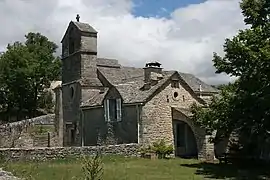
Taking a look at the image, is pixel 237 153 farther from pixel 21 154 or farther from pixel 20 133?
pixel 20 133

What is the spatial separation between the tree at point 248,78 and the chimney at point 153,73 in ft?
21.8

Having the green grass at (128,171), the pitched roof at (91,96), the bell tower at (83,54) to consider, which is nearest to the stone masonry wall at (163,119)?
the green grass at (128,171)

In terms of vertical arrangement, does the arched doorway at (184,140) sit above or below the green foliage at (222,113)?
below

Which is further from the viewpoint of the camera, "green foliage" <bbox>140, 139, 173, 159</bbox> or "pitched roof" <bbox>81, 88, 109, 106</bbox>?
"pitched roof" <bbox>81, 88, 109, 106</bbox>

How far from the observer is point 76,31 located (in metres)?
40.5

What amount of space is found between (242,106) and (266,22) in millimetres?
4475

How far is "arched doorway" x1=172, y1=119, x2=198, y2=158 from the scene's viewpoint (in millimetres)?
32781

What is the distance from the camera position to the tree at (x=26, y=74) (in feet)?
213

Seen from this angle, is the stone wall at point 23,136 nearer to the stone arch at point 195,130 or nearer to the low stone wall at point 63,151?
the low stone wall at point 63,151

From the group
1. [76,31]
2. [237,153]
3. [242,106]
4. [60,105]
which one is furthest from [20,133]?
[242,106]

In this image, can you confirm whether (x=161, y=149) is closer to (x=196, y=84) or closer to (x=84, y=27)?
(x=196, y=84)

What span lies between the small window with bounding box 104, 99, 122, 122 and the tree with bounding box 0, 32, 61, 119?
33.2m

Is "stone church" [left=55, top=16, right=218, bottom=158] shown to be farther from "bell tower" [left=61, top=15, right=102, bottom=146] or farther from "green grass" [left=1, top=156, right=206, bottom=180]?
"green grass" [left=1, top=156, right=206, bottom=180]

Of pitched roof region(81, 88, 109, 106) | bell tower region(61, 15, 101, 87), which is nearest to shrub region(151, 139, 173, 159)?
pitched roof region(81, 88, 109, 106)
